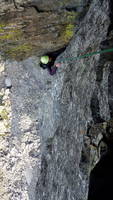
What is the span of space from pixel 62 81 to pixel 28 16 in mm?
3151

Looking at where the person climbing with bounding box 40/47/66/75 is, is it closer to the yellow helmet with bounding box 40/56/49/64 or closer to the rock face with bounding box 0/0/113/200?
the yellow helmet with bounding box 40/56/49/64

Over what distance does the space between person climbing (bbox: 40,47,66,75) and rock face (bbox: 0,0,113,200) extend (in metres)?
0.31

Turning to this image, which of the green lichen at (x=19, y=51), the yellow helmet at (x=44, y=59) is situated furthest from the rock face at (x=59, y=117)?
the green lichen at (x=19, y=51)

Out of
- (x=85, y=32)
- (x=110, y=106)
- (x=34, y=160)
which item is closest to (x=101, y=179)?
(x=110, y=106)

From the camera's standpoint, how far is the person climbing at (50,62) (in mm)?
9797

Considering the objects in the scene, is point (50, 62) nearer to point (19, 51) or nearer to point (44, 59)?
point (44, 59)

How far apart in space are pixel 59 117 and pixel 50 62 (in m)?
2.92

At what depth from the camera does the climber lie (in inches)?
388

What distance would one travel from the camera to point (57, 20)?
717cm

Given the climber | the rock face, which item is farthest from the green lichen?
the climber

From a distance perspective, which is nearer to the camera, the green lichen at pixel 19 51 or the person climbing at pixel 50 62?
the green lichen at pixel 19 51

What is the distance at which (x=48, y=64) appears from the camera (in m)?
10.1

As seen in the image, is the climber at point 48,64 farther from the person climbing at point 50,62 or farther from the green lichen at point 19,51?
the green lichen at point 19,51

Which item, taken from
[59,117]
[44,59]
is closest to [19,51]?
[44,59]
